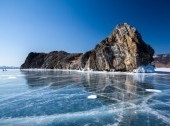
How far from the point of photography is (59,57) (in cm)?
14650

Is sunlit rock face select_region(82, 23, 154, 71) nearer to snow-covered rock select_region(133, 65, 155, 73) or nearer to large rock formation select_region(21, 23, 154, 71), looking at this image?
large rock formation select_region(21, 23, 154, 71)

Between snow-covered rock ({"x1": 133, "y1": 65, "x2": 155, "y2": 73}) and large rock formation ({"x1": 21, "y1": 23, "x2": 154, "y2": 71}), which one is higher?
large rock formation ({"x1": 21, "y1": 23, "x2": 154, "y2": 71})

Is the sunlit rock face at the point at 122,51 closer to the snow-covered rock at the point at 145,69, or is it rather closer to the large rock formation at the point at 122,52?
the large rock formation at the point at 122,52

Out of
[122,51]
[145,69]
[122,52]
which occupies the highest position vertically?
[122,51]

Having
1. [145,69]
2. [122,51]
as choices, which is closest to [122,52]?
[122,51]

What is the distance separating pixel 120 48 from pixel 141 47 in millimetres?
8077

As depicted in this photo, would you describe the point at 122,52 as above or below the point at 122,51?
below

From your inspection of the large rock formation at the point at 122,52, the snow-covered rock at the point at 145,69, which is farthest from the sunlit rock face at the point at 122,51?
the snow-covered rock at the point at 145,69

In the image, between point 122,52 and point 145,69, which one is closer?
point 145,69

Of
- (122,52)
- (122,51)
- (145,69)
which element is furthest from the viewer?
(122,51)

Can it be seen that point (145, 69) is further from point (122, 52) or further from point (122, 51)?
point (122, 51)

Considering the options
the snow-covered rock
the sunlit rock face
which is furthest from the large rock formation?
the snow-covered rock

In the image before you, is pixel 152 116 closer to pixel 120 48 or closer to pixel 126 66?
pixel 126 66

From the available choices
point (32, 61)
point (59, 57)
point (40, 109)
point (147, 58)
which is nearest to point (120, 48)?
point (147, 58)
